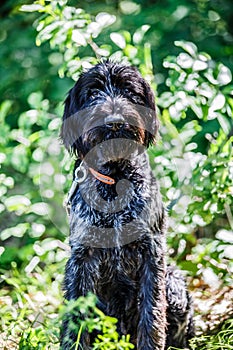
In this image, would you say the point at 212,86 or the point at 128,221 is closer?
the point at 128,221

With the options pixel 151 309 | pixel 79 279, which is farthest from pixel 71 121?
pixel 151 309

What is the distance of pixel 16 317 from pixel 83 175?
45.4 inches

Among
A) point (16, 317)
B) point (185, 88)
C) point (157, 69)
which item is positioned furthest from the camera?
point (157, 69)

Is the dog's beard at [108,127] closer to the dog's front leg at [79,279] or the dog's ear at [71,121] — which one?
the dog's ear at [71,121]

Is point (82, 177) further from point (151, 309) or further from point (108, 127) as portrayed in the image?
point (151, 309)

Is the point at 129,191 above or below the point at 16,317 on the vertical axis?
above

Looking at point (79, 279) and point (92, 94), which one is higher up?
point (92, 94)

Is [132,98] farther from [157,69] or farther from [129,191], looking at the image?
[157,69]

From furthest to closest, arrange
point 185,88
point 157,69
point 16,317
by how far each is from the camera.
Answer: point 157,69
point 185,88
point 16,317

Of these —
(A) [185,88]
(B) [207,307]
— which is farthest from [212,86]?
→ (B) [207,307]

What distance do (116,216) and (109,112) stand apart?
0.60m

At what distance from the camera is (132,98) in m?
5.01

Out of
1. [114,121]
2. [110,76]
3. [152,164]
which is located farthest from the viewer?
[152,164]

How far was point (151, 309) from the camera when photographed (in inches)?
199
